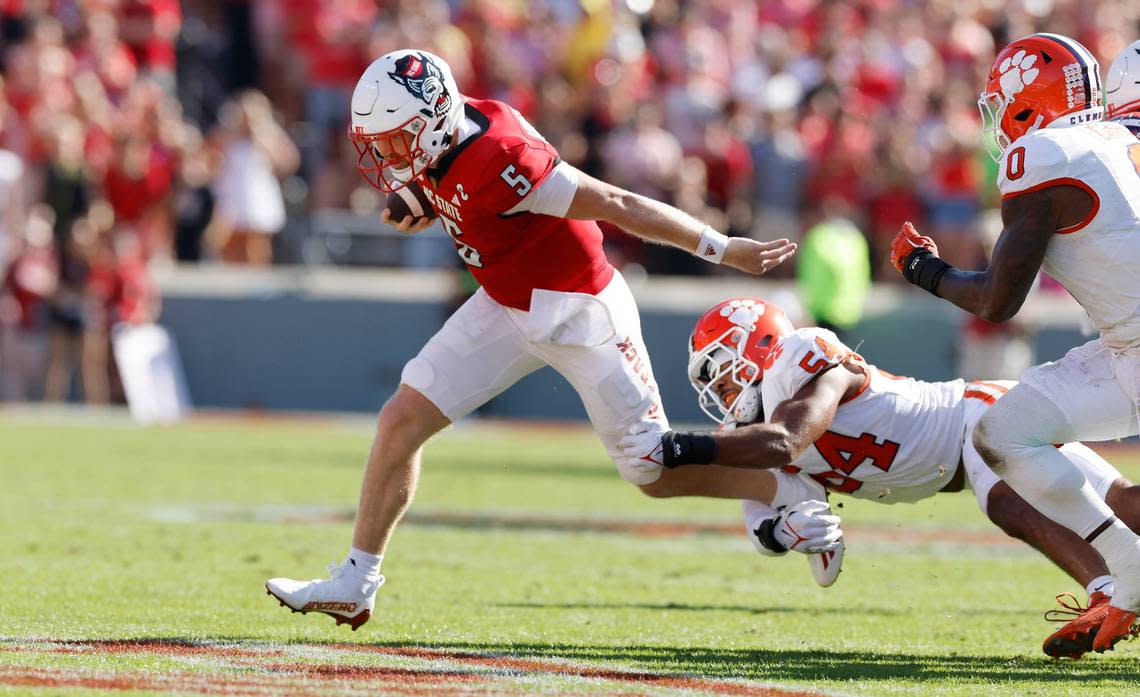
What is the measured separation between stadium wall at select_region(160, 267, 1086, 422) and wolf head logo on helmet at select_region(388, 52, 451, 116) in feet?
31.3

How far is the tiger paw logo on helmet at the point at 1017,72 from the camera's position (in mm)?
5500

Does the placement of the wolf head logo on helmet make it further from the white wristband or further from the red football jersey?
the white wristband

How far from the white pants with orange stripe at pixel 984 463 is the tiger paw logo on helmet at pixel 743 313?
0.79 m

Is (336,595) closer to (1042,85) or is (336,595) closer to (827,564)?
(827,564)

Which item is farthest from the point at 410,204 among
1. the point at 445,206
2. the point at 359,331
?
the point at 359,331

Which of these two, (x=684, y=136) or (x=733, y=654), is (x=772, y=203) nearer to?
(x=684, y=136)

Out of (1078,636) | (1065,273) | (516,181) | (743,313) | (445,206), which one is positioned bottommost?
(1078,636)

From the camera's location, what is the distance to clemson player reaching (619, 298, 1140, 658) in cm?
574

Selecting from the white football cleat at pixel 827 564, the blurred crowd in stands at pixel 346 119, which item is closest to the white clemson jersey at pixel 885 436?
the white football cleat at pixel 827 564

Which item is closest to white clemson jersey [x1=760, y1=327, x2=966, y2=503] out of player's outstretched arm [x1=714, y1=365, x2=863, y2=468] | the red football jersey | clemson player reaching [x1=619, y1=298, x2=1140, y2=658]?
clemson player reaching [x1=619, y1=298, x2=1140, y2=658]

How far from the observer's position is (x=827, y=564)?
6.12m

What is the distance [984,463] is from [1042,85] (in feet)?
4.09

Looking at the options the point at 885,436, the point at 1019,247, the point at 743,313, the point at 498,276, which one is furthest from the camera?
the point at 743,313

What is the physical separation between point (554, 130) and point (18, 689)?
11.2 meters
